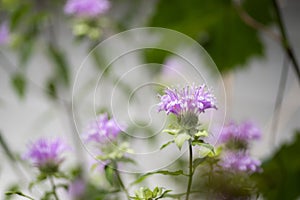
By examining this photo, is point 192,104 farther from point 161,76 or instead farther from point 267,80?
point 267,80

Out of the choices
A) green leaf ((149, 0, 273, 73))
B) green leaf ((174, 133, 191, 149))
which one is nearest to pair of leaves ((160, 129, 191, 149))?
green leaf ((174, 133, 191, 149))

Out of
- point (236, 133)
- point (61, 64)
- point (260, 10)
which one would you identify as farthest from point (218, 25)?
point (236, 133)

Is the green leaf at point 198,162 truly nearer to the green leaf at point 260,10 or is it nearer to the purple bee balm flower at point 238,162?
the purple bee balm flower at point 238,162

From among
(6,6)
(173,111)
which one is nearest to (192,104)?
(173,111)

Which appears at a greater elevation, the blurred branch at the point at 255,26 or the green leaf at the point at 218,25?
the green leaf at the point at 218,25

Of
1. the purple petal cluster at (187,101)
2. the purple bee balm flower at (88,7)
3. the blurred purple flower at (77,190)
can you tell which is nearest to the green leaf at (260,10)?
the purple bee balm flower at (88,7)

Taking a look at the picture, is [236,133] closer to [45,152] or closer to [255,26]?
[45,152]

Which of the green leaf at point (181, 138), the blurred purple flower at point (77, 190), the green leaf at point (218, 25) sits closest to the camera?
the green leaf at point (181, 138)

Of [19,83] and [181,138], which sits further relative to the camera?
[19,83]
